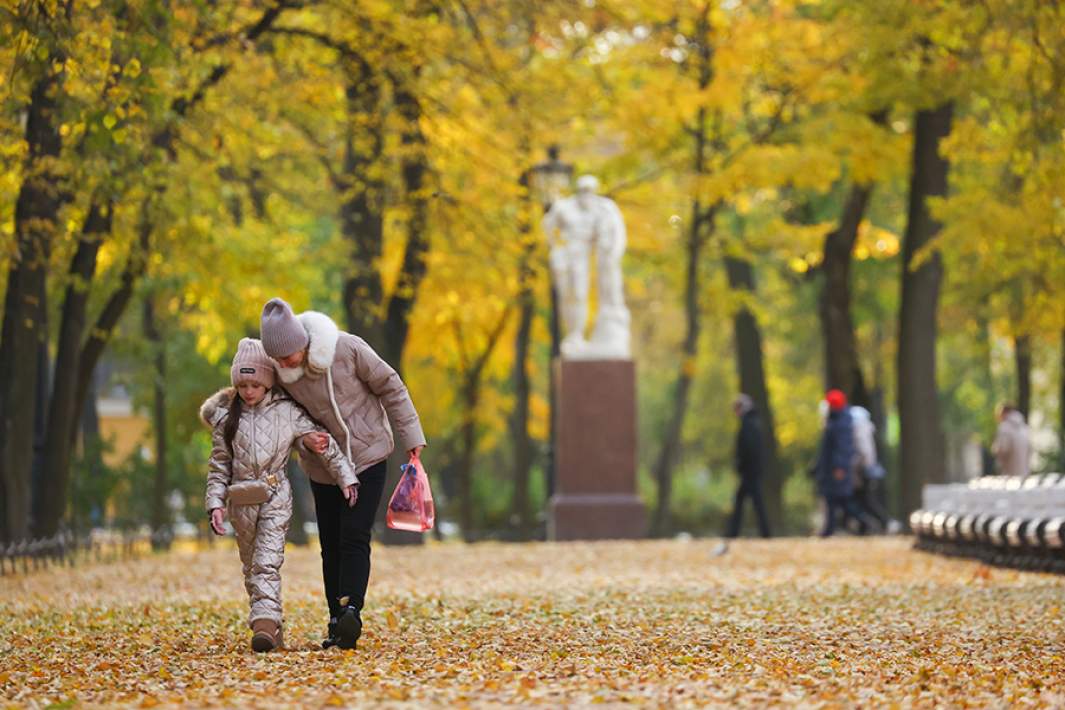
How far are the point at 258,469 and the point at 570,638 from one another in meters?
1.95

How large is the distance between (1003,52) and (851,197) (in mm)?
12702

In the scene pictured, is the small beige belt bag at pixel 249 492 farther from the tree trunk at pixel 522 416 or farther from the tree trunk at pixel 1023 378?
the tree trunk at pixel 1023 378

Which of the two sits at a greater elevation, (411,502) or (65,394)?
(65,394)

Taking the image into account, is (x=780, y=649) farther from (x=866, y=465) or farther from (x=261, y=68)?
(x=866, y=465)

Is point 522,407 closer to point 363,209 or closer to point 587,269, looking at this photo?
point 587,269

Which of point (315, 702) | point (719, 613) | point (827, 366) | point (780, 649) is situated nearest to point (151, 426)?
point (827, 366)

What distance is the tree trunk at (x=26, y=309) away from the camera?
16969 mm

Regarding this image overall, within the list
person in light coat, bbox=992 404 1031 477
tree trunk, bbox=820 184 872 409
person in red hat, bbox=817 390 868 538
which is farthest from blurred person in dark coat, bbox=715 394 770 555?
tree trunk, bbox=820 184 872 409

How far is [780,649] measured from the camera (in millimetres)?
10906

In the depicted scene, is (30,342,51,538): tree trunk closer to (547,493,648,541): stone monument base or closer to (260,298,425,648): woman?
(547,493,648,541): stone monument base

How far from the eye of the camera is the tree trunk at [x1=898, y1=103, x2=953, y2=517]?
28.2 metres

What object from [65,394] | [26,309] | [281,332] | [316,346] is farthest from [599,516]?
[281,332]

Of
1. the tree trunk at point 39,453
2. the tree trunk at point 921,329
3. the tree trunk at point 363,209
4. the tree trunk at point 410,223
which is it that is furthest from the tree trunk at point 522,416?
the tree trunk at point 39,453

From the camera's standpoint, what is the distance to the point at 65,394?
21859 mm
